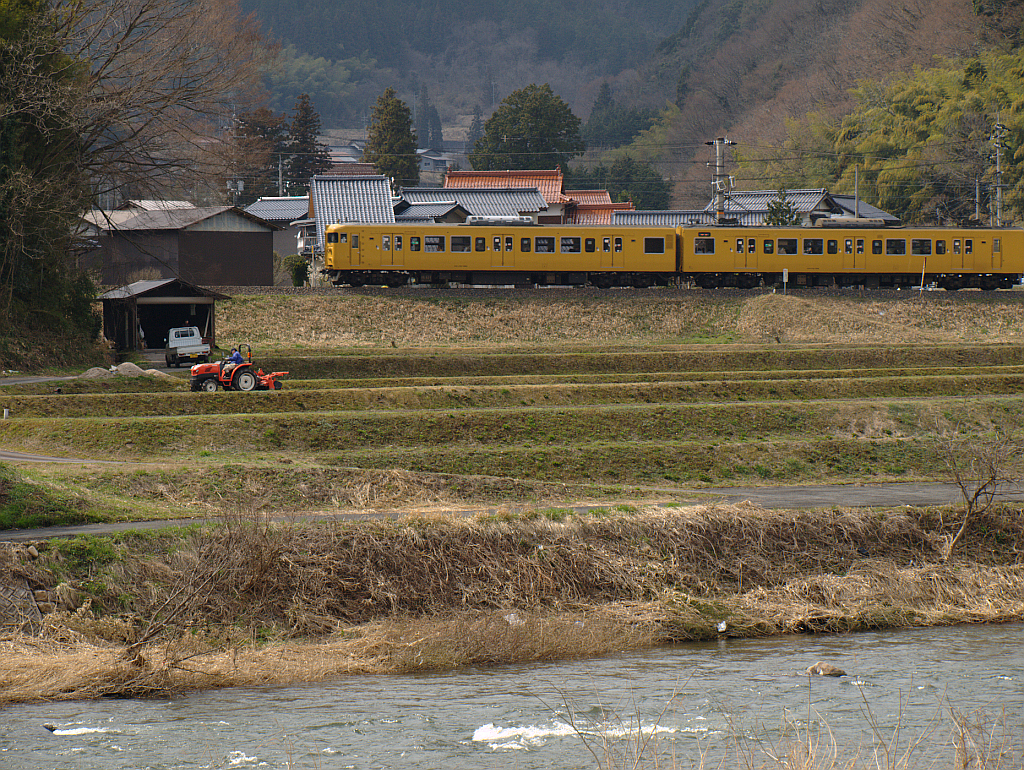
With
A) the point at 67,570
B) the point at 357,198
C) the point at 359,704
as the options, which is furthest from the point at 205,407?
the point at 357,198

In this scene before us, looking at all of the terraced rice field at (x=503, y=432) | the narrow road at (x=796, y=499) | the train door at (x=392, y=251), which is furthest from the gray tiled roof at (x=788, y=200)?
the narrow road at (x=796, y=499)

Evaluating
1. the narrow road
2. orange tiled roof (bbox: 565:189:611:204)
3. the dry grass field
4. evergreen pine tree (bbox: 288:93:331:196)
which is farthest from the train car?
evergreen pine tree (bbox: 288:93:331:196)

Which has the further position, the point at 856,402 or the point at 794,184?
the point at 794,184

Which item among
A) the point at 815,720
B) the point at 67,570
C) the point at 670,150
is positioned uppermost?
the point at 670,150

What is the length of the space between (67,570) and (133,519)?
1.81m

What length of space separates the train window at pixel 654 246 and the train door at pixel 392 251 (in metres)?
9.89

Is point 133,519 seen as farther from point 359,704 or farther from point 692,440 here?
point 692,440

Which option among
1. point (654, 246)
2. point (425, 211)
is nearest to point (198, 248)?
point (425, 211)

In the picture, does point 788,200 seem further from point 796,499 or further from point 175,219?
point 796,499

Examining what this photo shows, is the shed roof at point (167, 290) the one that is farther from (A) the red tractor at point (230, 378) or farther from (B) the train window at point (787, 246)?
(B) the train window at point (787, 246)

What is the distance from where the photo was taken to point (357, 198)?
2254 inches

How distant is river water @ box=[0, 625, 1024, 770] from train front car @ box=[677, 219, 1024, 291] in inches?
1282

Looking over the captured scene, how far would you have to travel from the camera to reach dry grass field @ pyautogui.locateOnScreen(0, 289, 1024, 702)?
11.8 m

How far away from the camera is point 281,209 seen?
65.3 m
